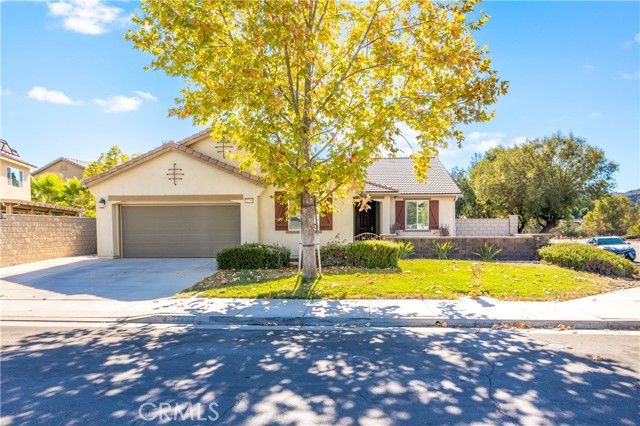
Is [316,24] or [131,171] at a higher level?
[316,24]

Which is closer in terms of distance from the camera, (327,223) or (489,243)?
(489,243)

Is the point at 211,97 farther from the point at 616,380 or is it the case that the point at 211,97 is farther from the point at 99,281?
the point at 616,380

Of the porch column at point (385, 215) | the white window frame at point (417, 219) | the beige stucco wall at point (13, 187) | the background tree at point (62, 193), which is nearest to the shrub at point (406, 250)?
the porch column at point (385, 215)

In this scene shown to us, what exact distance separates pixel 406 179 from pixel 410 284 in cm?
1346

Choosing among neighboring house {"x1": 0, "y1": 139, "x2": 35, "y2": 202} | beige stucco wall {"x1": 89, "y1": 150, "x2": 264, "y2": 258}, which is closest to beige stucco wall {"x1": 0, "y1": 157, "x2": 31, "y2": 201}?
neighboring house {"x1": 0, "y1": 139, "x2": 35, "y2": 202}

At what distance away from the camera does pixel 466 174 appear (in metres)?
43.0

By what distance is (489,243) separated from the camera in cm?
1639

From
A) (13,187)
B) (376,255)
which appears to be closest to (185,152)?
(376,255)

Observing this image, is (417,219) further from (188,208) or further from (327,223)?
(188,208)

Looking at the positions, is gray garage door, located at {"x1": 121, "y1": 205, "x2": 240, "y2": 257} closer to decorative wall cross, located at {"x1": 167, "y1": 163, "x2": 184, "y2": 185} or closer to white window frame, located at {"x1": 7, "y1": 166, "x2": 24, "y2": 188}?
decorative wall cross, located at {"x1": 167, "y1": 163, "x2": 184, "y2": 185}

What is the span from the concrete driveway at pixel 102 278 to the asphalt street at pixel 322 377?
3150 mm

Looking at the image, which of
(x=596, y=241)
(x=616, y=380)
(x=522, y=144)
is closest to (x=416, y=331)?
(x=616, y=380)

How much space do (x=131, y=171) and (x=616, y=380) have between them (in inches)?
654

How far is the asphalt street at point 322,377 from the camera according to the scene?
3.78 metres
